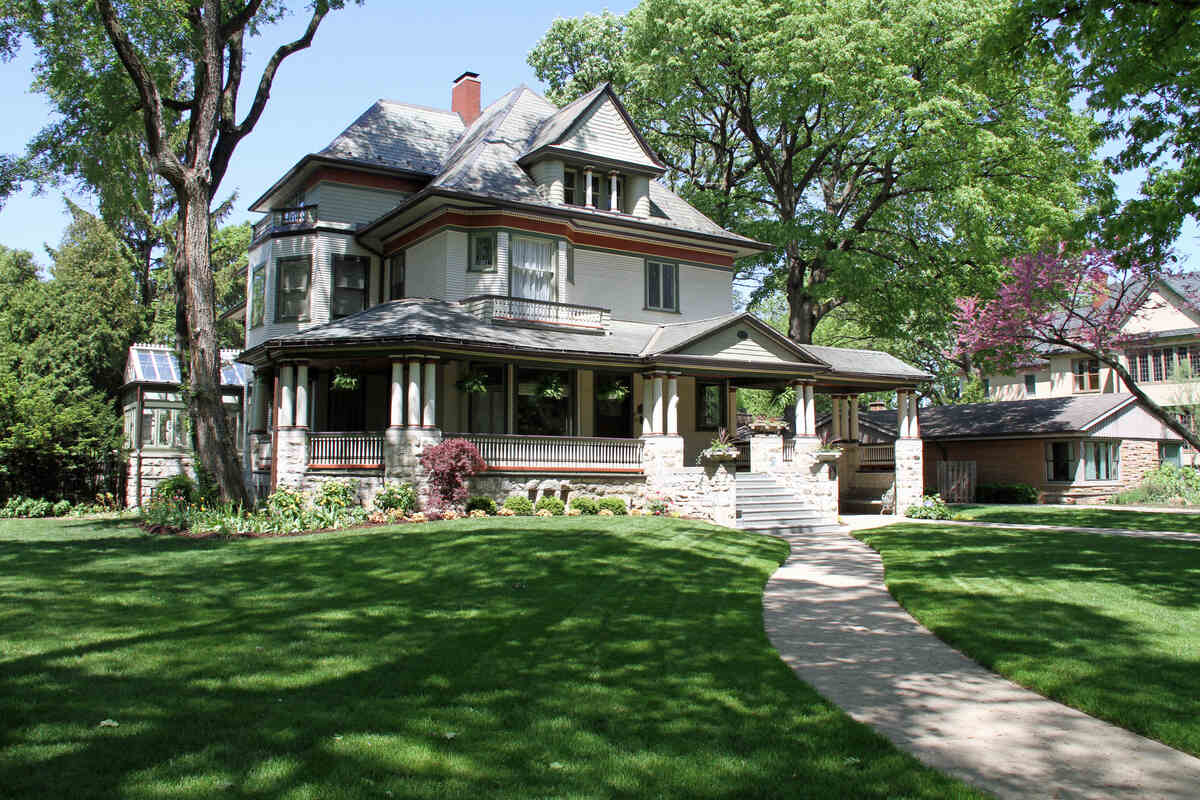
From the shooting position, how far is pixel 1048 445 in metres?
33.6

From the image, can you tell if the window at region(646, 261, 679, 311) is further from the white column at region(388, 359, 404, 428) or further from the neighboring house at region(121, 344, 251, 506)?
the neighboring house at region(121, 344, 251, 506)

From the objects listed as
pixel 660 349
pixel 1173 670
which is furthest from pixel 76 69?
pixel 1173 670

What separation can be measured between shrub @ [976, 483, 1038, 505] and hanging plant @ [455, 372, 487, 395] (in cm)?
2215

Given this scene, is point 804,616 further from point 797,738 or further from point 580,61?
point 580,61

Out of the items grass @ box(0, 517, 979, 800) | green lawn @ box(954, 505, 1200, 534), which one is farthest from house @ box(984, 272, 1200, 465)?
grass @ box(0, 517, 979, 800)

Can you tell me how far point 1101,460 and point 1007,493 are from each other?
14.1 ft

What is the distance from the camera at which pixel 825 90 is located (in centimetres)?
2925

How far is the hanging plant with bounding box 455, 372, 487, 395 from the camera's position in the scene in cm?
2205

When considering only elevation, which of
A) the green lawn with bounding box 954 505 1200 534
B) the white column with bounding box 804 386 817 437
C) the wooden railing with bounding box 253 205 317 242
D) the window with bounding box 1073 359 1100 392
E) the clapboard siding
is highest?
the clapboard siding

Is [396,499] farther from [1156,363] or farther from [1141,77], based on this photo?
[1156,363]

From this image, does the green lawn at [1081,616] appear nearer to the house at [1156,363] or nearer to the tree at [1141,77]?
the tree at [1141,77]

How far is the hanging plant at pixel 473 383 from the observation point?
72.3 feet

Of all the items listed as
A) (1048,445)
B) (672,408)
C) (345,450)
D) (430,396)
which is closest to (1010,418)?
(1048,445)

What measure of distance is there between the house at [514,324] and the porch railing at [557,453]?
4 centimetres
